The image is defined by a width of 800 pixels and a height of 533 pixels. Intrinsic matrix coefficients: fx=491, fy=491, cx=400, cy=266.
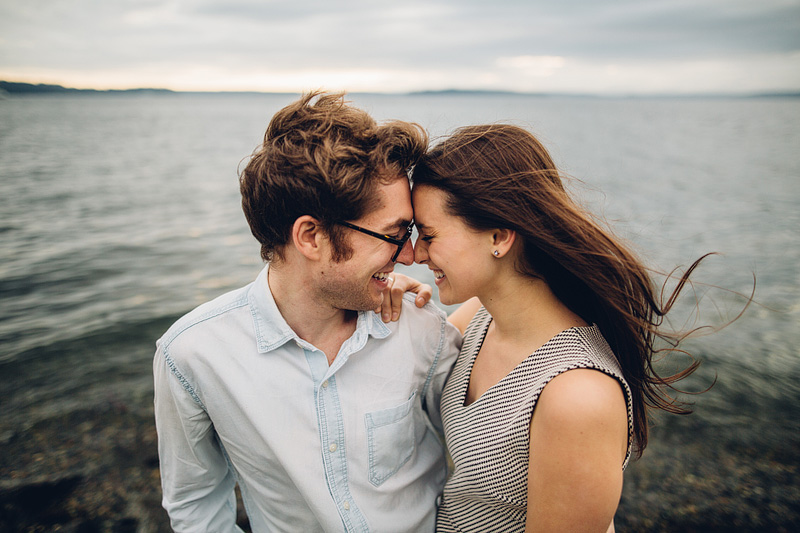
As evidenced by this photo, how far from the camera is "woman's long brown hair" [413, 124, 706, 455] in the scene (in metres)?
2.27

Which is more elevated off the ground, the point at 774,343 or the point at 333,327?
the point at 333,327

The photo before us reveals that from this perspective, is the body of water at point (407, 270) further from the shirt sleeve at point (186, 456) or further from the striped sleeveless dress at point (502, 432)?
the shirt sleeve at point (186, 456)

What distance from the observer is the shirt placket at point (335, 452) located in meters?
2.29

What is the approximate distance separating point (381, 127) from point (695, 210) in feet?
64.3

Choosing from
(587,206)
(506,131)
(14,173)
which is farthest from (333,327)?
(14,173)

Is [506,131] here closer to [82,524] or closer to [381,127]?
[381,127]

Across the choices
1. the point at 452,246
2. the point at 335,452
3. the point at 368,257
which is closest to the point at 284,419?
the point at 335,452

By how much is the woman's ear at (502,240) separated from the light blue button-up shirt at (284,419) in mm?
652

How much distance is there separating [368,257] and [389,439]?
906mm

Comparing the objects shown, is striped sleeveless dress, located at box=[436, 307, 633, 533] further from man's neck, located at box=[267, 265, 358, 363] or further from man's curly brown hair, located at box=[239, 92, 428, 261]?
man's curly brown hair, located at box=[239, 92, 428, 261]

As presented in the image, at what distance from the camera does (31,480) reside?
15.8 ft

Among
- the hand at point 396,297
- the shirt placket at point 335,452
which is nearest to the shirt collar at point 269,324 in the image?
the hand at point 396,297

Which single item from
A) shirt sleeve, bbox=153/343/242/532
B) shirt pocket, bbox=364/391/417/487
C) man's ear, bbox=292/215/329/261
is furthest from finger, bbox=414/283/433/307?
shirt sleeve, bbox=153/343/242/532

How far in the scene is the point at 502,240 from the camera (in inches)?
94.3
